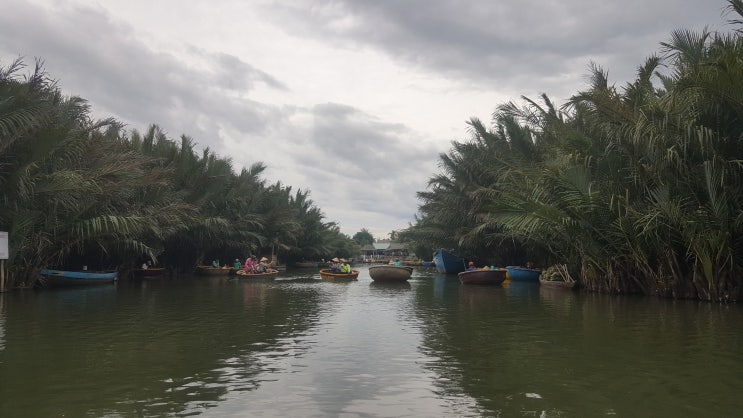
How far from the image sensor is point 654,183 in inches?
643

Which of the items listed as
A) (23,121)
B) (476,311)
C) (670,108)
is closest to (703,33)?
(670,108)

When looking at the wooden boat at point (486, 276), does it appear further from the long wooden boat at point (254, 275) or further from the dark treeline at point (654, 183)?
the long wooden boat at point (254, 275)

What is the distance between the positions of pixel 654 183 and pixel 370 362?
1202 centimetres

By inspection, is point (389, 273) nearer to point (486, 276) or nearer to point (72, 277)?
point (486, 276)

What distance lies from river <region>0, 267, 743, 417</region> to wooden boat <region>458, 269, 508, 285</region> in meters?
12.0

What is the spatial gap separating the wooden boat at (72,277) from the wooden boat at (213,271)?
1195 centimetres

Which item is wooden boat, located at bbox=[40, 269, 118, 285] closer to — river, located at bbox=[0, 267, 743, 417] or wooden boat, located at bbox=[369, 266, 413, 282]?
river, located at bbox=[0, 267, 743, 417]

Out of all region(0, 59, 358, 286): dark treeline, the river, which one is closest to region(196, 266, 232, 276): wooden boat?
region(0, 59, 358, 286): dark treeline

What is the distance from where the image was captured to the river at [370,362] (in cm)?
595

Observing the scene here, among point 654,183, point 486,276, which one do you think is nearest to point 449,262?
point 486,276

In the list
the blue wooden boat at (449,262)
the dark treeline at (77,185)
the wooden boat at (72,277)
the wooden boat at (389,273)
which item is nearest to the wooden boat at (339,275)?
the wooden boat at (389,273)

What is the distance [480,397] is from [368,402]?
1.29 metres

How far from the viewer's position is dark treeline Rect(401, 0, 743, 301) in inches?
541

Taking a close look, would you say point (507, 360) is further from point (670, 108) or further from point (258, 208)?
point (258, 208)
